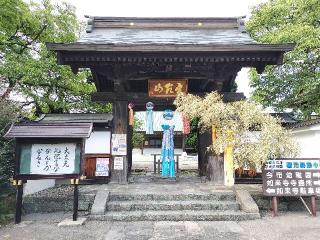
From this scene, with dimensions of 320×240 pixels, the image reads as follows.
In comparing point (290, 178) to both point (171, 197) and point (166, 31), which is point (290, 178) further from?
point (166, 31)

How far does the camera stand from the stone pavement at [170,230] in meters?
5.80

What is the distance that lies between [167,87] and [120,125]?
7.07ft

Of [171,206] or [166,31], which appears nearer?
[171,206]

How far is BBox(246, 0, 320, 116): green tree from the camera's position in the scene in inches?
608

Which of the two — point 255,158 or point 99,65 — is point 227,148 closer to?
point 255,158

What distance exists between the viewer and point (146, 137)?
3341 cm

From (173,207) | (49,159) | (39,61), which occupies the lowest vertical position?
(173,207)

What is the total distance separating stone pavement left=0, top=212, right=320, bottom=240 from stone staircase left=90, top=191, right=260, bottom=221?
0.85ft

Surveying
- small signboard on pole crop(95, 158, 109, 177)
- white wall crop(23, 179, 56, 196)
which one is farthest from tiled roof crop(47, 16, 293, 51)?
white wall crop(23, 179, 56, 196)

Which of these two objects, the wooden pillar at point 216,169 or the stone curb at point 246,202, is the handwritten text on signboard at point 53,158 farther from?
the wooden pillar at point 216,169

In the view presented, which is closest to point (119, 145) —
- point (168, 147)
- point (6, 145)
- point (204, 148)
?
point (168, 147)

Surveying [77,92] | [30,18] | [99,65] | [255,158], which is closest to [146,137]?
[77,92]

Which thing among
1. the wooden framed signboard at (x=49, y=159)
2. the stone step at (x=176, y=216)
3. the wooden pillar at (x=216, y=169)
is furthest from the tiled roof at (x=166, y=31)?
the stone step at (x=176, y=216)

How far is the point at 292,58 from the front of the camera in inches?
619
